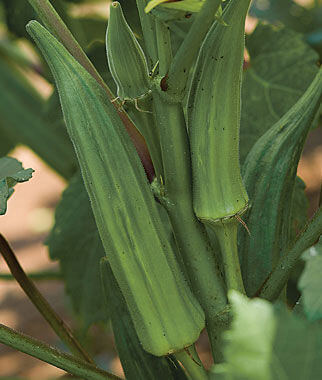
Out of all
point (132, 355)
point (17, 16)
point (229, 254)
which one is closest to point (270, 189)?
point (229, 254)

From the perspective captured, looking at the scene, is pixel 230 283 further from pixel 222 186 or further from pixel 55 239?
pixel 55 239

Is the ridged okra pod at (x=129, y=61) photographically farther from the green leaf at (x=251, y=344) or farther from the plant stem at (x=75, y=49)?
the green leaf at (x=251, y=344)

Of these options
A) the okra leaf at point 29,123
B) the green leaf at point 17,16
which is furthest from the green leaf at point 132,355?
the okra leaf at point 29,123

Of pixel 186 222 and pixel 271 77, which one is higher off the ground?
pixel 186 222

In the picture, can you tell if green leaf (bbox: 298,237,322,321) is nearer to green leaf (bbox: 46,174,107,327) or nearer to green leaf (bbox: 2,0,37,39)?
green leaf (bbox: 46,174,107,327)

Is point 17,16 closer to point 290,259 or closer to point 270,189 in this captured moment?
point 270,189

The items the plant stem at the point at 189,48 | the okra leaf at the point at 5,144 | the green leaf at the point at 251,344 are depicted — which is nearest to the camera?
the green leaf at the point at 251,344
